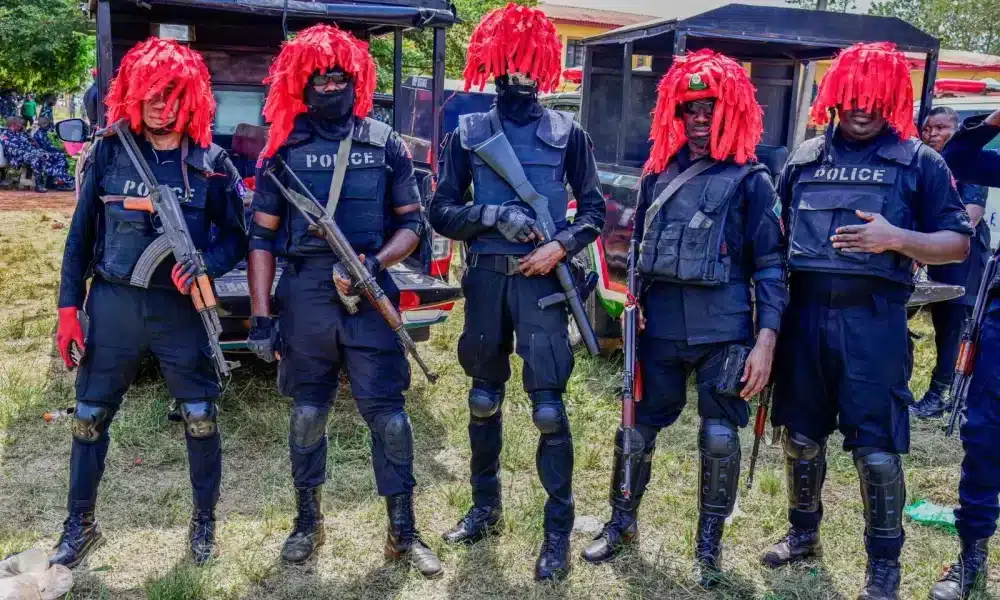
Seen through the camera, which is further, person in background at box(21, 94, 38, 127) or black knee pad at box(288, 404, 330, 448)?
person in background at box(21, 94, 38, 127)

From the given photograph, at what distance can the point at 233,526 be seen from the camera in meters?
3.85

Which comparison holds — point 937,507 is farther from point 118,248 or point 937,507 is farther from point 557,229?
point 118,248

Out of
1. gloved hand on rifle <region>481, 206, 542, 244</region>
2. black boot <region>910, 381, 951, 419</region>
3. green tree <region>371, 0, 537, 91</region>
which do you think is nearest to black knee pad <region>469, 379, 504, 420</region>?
gloved hand on rifle <region>481, 206, 542, 244</region>

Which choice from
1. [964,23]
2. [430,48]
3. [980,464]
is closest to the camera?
[980,464]

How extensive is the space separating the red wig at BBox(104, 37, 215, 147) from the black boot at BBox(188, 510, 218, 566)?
1514mm

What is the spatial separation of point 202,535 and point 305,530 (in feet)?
1.36

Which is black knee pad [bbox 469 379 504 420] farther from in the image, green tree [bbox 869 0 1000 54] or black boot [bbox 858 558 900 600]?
green tree [bbox 869 0 1000 54]

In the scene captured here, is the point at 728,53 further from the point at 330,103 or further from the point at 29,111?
the point at 29,111

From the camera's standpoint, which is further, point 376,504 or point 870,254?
point 376,504

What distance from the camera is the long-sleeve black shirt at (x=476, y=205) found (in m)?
3.48

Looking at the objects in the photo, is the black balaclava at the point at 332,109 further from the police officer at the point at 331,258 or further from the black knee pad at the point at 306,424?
the black knee pad at the point at 306,424

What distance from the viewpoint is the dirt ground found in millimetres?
13562

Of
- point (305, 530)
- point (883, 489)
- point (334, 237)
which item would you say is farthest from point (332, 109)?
point (883, 489)

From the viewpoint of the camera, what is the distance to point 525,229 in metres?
3.34
